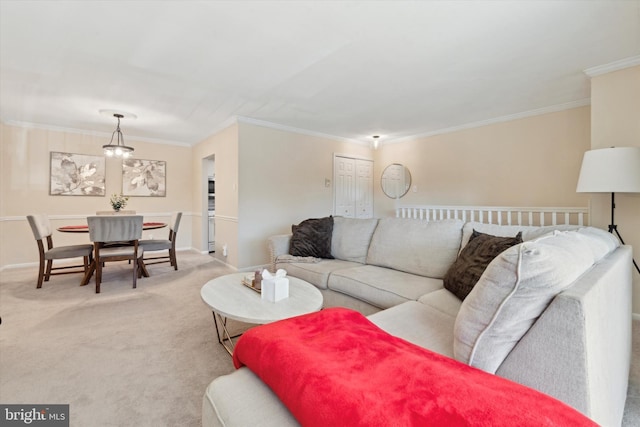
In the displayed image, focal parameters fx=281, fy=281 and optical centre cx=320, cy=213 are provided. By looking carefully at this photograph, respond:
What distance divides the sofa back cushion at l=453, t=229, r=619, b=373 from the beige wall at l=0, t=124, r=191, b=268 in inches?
245

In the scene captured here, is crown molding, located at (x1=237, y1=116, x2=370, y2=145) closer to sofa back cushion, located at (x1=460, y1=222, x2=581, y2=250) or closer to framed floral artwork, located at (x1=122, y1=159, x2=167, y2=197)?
framed floral artwork, located at (x1=122, y1=159, x2=167, y2=197)

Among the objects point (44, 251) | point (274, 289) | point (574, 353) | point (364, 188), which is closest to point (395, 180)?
point (364, 188)

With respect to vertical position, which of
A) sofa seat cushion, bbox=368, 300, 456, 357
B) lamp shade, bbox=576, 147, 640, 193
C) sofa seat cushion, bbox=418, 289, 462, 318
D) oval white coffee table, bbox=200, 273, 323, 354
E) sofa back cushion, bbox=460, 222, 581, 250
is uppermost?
lamp shade, bbox=576, 147, 640, 193

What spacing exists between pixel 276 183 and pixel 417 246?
2841mm

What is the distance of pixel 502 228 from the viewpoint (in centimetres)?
221

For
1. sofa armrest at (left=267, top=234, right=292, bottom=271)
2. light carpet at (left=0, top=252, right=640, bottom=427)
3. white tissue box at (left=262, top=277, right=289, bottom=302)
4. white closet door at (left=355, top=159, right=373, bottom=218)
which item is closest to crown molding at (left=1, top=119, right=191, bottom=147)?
light carpet at (left=0, top=252, right=640, bottom=427)

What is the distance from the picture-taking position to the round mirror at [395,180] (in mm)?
5554

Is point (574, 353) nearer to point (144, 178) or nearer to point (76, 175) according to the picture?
point (144, 178)

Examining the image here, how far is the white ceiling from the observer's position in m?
1.94

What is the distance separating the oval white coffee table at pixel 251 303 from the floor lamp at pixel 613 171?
251cm

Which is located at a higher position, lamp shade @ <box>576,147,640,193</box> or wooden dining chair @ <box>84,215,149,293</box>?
lamp shade @ <box>576,147,640,193</box>

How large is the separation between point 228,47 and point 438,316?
2.56m

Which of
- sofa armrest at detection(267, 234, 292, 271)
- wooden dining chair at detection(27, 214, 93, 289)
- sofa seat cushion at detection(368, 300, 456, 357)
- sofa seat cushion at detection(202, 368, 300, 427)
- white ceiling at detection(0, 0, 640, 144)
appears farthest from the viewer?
wooden dining chair at detection(27, 214, 93, 289)

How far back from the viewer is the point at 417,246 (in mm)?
2457
